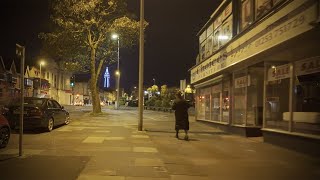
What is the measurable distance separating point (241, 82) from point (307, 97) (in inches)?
205

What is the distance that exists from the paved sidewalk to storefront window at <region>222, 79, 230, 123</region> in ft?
17.3

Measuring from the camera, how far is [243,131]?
58.7 feet

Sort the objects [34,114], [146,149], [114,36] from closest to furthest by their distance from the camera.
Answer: [146,149] → [34,114] → [114,36]

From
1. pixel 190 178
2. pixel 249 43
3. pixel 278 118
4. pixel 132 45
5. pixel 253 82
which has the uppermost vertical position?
pixel 132 45

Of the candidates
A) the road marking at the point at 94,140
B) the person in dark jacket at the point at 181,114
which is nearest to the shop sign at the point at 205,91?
the person in dark jacket at the point at 181,114

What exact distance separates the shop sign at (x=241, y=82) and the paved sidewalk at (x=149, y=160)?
3.60m

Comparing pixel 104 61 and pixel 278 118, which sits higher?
pixel 104 61

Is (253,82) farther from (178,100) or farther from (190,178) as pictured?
(190,178)

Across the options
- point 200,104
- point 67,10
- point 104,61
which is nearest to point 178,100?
point 200,104

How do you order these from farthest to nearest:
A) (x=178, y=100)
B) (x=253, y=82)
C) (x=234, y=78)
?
(x=234, y=78) → (x=253, y=82) → (x=178, y=100)

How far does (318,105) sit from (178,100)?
529 cm

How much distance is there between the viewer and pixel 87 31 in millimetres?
36250

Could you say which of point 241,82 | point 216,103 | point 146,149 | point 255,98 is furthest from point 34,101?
point 216,103

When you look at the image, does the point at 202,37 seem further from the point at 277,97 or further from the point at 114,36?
the point at 277,97
